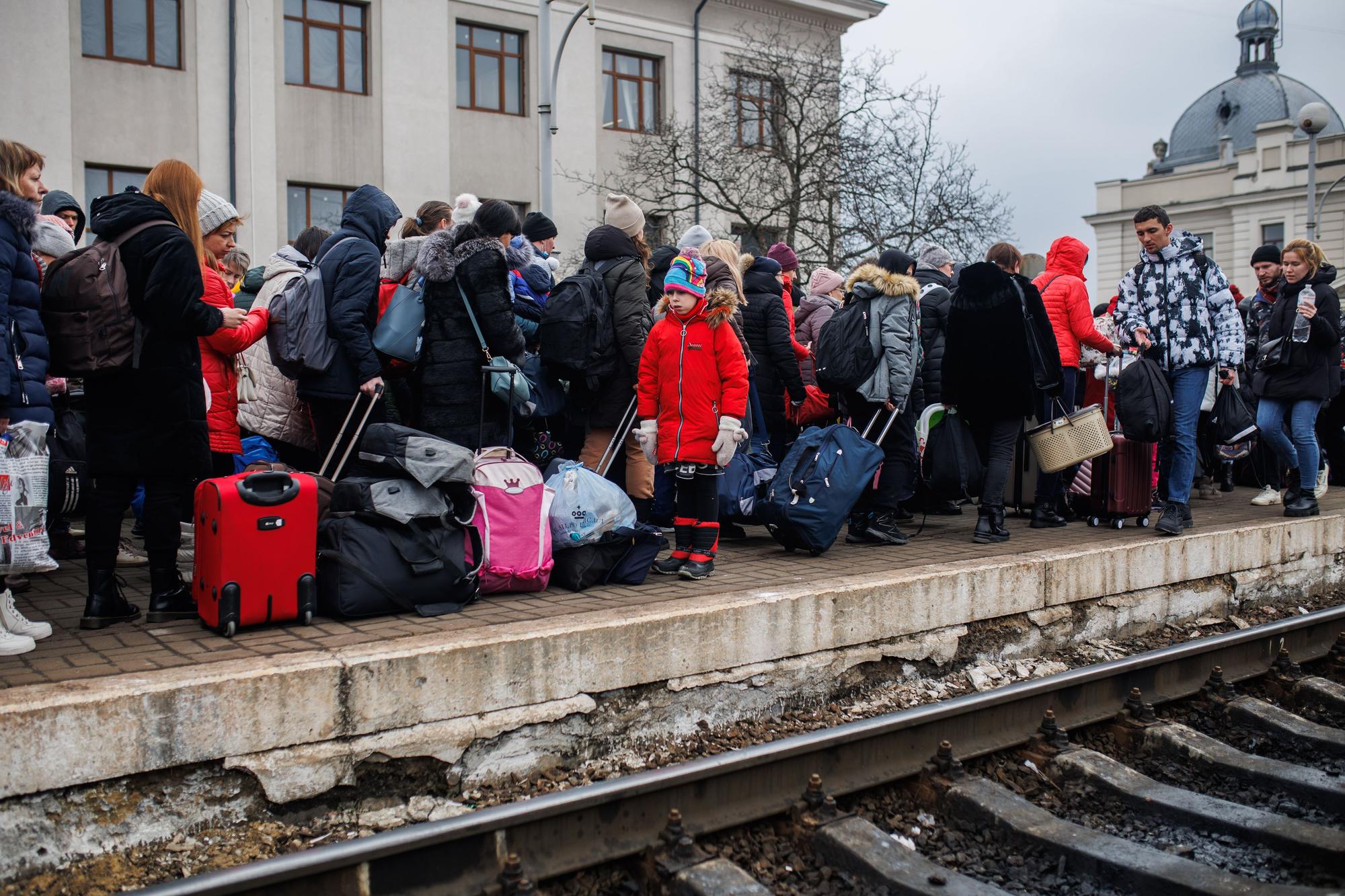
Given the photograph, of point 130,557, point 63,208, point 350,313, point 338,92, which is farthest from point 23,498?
point 338,92

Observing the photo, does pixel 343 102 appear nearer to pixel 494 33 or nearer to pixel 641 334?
pixel 494 33

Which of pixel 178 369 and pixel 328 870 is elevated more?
pixel 178 369

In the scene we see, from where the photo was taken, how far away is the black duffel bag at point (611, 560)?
226 inches

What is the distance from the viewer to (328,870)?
3311 mm

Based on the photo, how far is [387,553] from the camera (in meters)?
5.03

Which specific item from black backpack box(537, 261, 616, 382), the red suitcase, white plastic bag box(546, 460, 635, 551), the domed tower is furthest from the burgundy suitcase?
the domed tower

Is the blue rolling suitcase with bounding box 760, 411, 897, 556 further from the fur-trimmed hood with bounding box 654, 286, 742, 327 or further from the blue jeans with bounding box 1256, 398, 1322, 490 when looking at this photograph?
the blue jeans with bounding box 1256, 398, 1322, 490

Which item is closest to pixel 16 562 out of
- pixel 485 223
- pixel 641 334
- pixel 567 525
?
pixel 567 525

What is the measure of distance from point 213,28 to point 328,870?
64.8 ft

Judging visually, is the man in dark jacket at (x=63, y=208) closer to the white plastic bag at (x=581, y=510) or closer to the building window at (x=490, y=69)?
the white plastic bag at (x=581, y=510)

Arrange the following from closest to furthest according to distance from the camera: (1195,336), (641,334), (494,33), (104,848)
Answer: (104,848) < (641,334) < (1195,336) < (494,33)

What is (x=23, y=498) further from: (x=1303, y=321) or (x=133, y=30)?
(x=133, y=30)

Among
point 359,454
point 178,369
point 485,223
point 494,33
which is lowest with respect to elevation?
point 359,454

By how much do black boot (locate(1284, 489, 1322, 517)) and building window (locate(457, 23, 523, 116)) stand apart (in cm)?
1819
